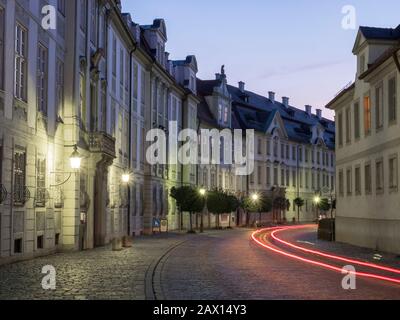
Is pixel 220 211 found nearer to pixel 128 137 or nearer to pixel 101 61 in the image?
pixel 128 137

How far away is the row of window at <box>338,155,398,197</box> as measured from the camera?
93.3 feet

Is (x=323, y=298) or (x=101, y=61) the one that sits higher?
(x=101, y=61)

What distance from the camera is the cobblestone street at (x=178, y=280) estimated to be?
44.8 ft

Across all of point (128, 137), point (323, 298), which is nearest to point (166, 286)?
point (323, 298)

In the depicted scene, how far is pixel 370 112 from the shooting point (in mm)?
31828

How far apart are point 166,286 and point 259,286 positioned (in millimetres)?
1975

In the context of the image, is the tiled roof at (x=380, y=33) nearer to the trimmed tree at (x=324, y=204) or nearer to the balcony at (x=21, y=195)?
the balcony at (x=21, y=195)

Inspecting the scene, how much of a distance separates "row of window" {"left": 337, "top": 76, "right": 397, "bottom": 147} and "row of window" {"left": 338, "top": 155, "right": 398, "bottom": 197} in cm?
148

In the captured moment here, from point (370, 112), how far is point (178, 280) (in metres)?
17.8

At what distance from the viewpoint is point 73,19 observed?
26.3 metres

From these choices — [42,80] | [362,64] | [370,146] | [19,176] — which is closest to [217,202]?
[362,64]

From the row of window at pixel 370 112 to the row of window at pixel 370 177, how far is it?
58.2 inches

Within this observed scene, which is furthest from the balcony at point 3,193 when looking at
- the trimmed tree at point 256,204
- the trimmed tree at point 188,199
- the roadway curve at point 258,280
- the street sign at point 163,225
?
the trimmed tree at point 256,204

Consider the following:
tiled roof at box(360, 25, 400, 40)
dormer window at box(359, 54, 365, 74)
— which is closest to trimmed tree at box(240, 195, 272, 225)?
dormer window at box(359, 54, 365, 74)
